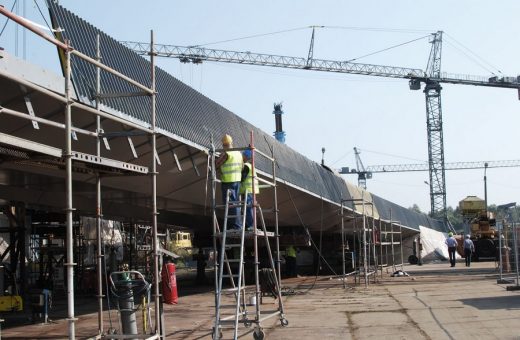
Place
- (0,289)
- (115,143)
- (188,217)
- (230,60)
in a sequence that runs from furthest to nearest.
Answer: (230,60)
(188,217)
(0,289)
(115,143)

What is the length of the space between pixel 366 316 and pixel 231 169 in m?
4.68

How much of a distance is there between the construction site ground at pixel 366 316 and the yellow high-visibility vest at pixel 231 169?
2.61m

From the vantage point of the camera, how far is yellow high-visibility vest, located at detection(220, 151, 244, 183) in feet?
38.3

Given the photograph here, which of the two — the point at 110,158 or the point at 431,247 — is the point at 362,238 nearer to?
the point at 110,158

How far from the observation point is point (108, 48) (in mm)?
11992

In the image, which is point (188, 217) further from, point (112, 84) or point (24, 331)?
point (112, 84)

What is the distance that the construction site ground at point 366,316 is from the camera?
38.8 ft

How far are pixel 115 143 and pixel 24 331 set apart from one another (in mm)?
4405

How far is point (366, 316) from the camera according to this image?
563 inches

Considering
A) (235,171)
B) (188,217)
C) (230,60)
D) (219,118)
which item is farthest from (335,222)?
(230,60)

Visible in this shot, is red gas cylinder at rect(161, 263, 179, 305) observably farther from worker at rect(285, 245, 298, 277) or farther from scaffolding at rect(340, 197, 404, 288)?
worker at rect(285, 245, 298, 277)

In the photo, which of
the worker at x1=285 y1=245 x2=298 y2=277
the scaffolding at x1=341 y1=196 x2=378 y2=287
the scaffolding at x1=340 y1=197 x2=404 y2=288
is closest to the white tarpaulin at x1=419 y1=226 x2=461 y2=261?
the scaffolding at x1=340 y1=197 x2=404 y2=288

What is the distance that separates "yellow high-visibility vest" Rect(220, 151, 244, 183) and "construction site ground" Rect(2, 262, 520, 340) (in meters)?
Answer: 2.61

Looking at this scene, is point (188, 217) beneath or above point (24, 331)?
above
